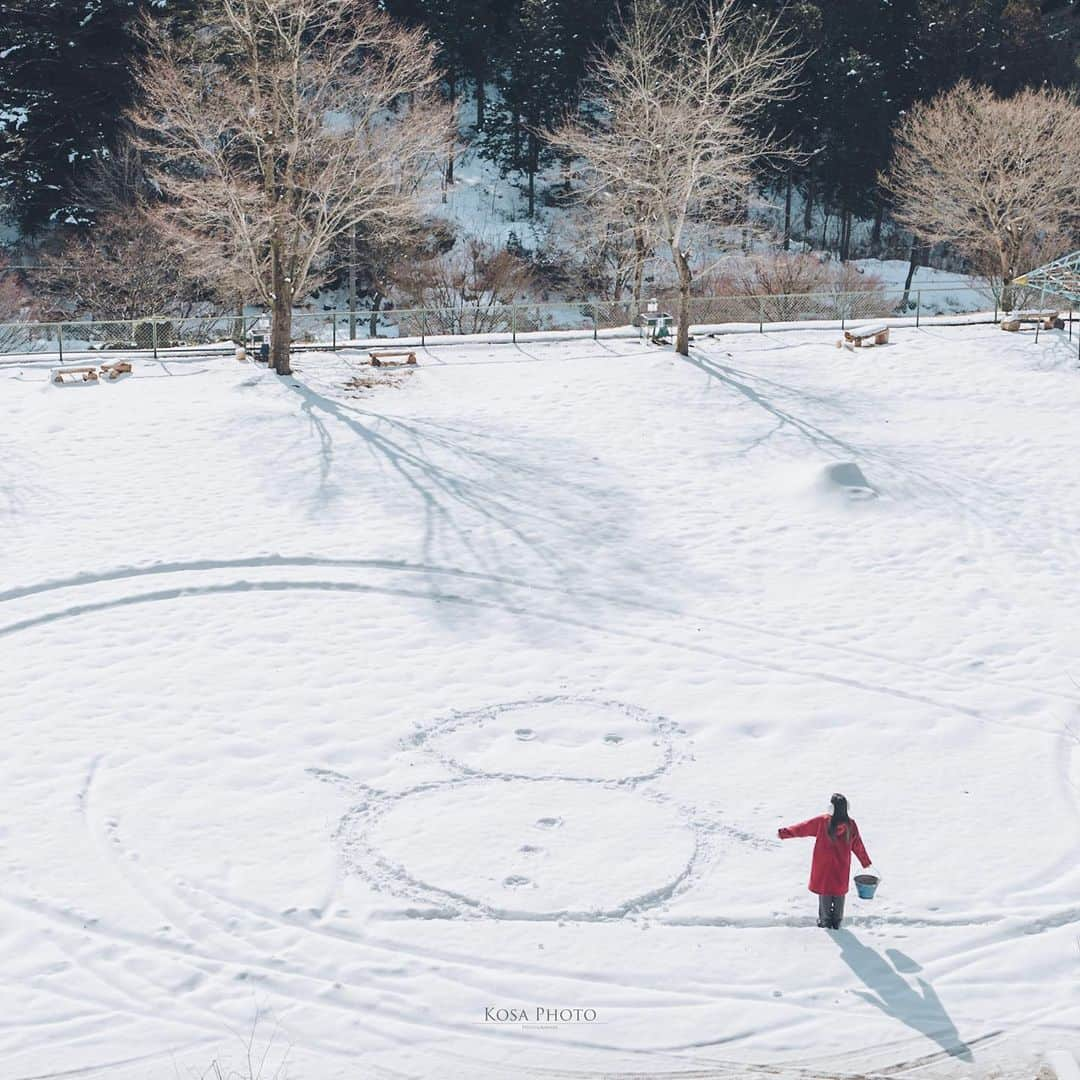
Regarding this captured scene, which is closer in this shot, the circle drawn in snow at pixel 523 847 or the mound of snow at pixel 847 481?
the circle drawn in snow at pixel 523 847

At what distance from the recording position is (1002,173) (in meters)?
37.1

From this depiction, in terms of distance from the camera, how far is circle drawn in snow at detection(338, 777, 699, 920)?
1061 centimetres

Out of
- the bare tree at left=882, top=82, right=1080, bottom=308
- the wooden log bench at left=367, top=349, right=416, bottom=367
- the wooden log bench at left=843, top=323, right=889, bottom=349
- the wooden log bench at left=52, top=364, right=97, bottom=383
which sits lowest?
the wooden log bench at left=52, top=364, right=97, bottom=383

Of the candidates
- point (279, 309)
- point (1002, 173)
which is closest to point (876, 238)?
point (1002, 173)

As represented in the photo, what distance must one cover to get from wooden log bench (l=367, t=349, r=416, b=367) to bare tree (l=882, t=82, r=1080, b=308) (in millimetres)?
18329

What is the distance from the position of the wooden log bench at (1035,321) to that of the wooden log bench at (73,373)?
76.1 ft

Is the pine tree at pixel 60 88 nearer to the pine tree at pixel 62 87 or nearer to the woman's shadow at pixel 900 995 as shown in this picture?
the pine tree at pixel 62 87

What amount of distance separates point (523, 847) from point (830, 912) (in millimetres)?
2928

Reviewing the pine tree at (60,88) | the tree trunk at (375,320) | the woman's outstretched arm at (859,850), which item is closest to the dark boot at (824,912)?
A: the woman's outstretched arm at (859,850)

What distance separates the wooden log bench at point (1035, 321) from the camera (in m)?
32.0

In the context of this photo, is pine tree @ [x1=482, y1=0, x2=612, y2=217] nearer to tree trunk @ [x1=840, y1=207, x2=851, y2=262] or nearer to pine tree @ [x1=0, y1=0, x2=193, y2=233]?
tree trunk @ [x1=840, y1=207, x2=851, y2=262]

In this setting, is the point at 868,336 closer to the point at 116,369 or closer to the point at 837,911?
the point at 116,369

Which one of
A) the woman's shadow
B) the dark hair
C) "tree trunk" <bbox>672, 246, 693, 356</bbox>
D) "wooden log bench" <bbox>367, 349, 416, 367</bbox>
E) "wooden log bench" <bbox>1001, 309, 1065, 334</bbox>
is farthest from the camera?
"wooden log bench" <bbox>1001, 309, 1065, 334</bbox>

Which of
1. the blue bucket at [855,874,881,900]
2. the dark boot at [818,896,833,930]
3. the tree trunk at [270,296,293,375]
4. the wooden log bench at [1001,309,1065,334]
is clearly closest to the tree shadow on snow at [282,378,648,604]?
the tree trunk at [270,296,293,375]
